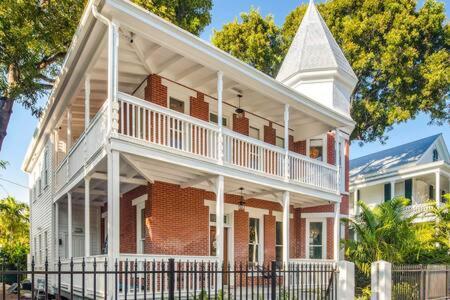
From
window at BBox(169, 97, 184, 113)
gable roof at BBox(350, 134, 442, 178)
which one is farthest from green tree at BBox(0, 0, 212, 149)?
gable roof at BBox(350, 134, 442, 178)

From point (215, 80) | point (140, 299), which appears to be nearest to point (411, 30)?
point (215, 80)

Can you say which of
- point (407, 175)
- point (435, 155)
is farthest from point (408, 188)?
point (435, 155)

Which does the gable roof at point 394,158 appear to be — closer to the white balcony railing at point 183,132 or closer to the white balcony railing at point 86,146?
the white balcony railing at point 183,132

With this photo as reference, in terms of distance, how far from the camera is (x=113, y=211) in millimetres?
8828

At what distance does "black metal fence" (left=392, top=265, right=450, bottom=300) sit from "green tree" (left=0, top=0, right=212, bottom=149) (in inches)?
436

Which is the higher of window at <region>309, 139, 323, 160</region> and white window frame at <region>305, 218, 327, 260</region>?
window at <region>309, 139, 323, 160</region>

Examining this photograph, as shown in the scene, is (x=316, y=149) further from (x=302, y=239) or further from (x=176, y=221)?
(x=176, y=221)

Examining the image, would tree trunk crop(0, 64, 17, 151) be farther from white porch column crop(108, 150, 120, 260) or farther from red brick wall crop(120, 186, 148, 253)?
white porch column crop(108, 150, 120, 260)

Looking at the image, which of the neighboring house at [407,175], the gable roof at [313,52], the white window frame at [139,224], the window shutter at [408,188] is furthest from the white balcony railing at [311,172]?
the window shutter at [408,188]

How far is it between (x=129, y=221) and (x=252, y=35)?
734 inches

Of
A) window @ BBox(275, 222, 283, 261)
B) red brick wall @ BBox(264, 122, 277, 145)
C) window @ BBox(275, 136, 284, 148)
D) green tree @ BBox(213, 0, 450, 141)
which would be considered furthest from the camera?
green tree @ BBox(213, 0, 450, 141)

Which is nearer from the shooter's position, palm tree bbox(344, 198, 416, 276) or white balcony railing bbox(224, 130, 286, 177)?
white balcony railing bbox(224, 130, 286, 177)

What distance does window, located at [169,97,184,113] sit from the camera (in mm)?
13141

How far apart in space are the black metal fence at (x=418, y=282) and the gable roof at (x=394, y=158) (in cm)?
1684
